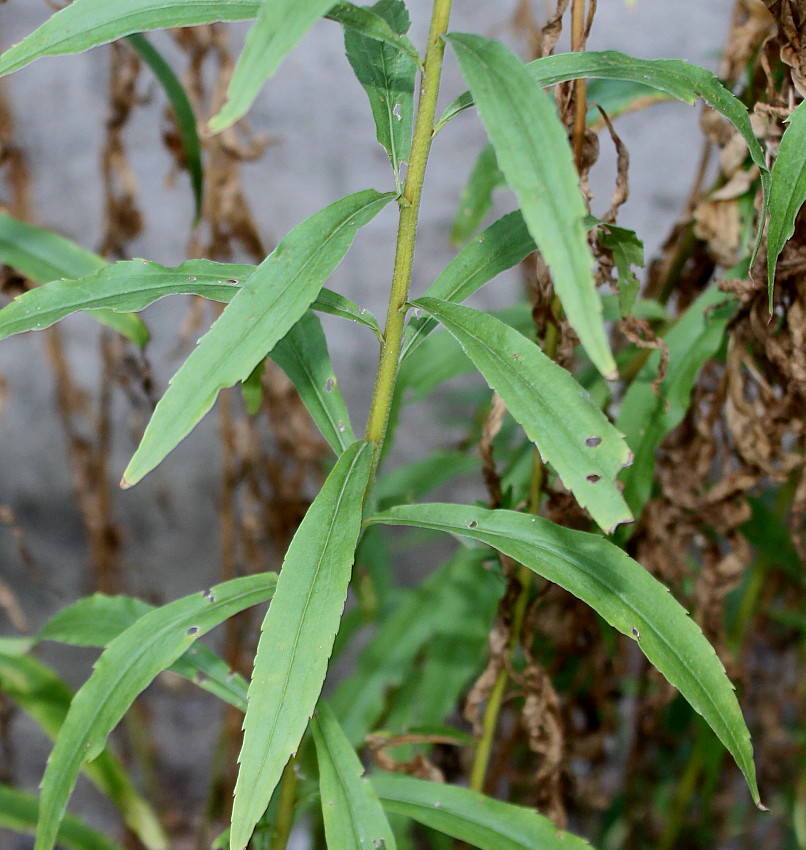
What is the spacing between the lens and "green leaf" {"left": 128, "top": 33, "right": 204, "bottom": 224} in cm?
66

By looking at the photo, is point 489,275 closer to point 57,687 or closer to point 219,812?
point 57,687

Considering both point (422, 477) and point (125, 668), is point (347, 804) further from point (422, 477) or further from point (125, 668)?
point (422, 477)

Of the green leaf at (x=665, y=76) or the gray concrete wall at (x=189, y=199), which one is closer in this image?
the green leaf at (x=665, y=76)

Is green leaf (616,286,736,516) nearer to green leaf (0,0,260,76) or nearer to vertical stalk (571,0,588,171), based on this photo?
vertical stalk (571,0,588,171)

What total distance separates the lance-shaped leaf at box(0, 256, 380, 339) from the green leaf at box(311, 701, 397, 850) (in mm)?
236

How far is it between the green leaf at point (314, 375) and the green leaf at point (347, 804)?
0.54 feet

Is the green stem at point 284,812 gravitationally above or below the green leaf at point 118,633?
below

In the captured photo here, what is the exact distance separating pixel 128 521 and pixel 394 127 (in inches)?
41.4

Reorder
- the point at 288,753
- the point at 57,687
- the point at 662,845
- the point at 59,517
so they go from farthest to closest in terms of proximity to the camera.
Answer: the point at 59,517
the point at 662,845
the point at 57,687
the point at 288,753

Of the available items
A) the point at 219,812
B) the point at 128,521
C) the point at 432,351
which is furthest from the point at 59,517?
the point at 432,351

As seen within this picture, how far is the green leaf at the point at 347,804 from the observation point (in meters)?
0.44

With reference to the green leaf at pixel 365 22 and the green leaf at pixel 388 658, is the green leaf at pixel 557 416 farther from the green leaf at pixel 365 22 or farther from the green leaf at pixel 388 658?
the green leaf at pixel 388 658

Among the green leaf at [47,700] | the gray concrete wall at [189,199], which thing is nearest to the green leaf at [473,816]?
the green leaf at [47,700]

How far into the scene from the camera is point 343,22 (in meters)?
0.36
